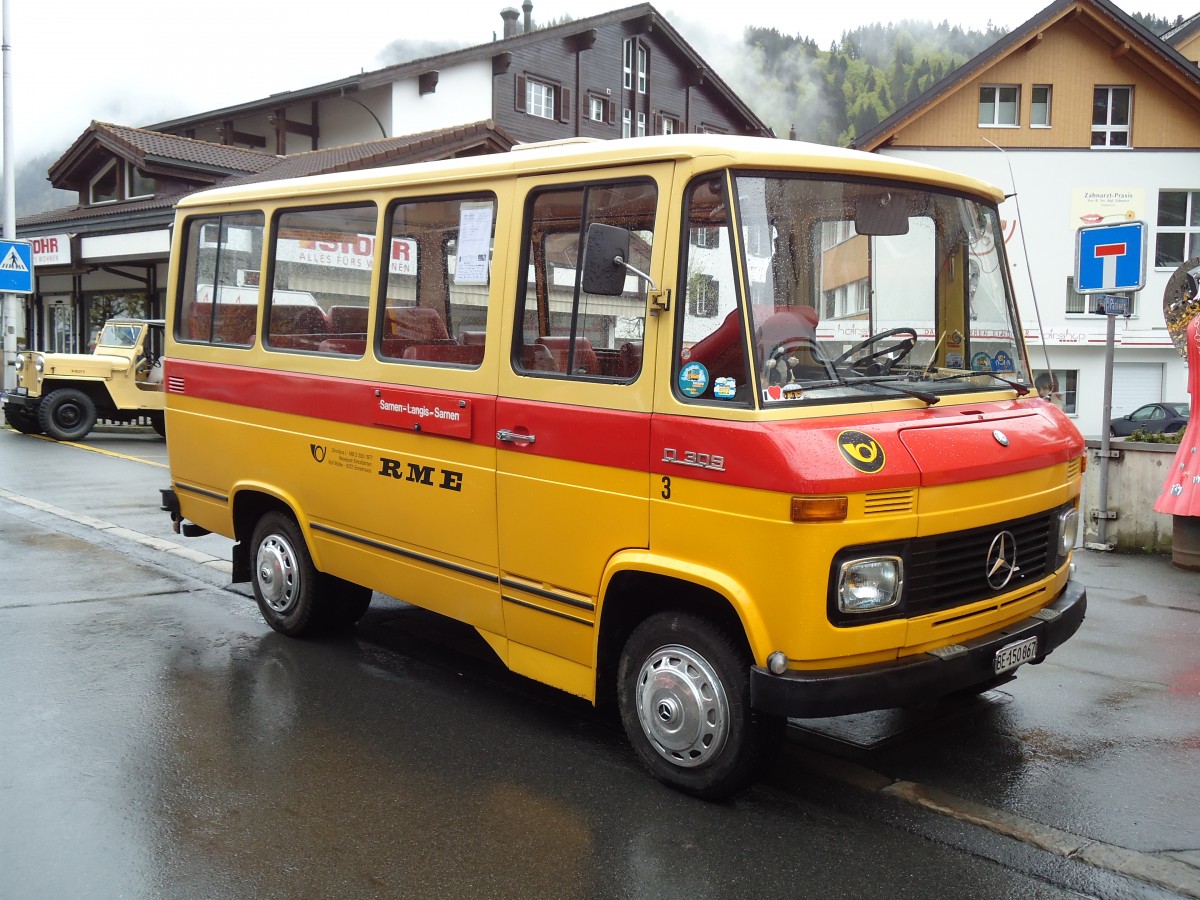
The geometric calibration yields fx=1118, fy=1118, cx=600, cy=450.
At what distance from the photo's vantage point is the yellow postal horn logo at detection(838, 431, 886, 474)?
3.92m

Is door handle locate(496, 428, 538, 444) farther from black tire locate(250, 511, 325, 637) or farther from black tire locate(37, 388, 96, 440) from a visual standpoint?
black tire locate(37, 388, 96, 440)

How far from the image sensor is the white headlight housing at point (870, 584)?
13.0 feet

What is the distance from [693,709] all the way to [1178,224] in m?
35.5

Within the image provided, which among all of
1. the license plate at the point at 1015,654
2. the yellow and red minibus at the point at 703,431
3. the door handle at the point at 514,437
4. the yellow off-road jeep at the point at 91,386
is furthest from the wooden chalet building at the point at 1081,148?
the door handle at the point at 514,437

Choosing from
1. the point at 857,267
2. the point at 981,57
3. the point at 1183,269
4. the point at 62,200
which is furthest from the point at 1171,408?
the point at 62,200

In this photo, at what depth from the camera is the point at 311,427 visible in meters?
6.15

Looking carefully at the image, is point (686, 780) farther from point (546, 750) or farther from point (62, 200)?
point (62, 200)

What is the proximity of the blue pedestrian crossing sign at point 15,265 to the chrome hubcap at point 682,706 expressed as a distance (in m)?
21.1

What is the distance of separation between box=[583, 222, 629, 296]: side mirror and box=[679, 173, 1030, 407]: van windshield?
10.3 inches

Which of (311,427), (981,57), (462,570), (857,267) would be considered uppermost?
(981,57)

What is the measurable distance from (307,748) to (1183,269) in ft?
26.8

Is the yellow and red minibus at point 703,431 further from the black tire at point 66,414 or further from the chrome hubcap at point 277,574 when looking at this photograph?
the black tire at point 66,414

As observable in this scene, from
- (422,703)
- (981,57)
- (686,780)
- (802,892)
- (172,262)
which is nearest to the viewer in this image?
(802,892)

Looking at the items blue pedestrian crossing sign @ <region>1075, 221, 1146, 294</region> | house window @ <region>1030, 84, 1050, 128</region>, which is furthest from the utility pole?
house window @ <region>1030, 84, 1050, 128</region>
